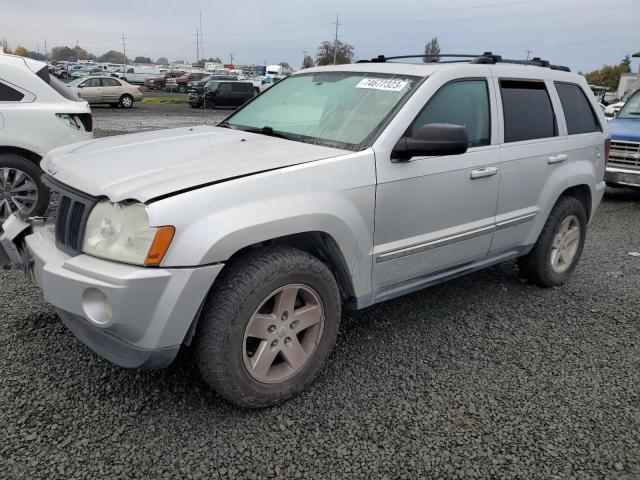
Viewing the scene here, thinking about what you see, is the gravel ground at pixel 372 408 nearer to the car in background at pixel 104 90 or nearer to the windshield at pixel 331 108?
the windshield at pixel 331 108

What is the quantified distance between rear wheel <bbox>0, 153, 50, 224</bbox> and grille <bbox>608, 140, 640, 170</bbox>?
27.0 ft

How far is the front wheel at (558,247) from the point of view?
4.30 m

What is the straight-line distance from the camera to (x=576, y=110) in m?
4.42

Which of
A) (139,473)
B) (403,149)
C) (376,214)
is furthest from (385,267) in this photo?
(139,473)

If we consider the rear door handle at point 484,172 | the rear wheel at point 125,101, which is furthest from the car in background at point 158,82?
the rear door handle at point 484,172

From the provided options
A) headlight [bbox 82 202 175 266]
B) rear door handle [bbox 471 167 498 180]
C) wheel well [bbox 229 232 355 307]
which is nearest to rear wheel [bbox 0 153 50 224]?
headlight [bbox 82 202 175 266]

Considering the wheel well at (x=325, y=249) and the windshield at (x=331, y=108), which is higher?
the windshield at (x=331, y=108)

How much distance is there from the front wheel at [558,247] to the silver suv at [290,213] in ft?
0.67

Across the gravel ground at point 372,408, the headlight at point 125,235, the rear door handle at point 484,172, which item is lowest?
the gravel ground at point 372,408

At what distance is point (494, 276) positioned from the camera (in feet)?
15.9

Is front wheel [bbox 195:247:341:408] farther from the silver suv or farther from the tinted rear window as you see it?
the tinted rear window

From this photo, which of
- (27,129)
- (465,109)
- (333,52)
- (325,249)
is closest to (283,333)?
(325,249)

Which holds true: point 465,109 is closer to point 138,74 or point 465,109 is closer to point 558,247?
point 558,247

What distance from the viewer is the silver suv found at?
7.55 ft
